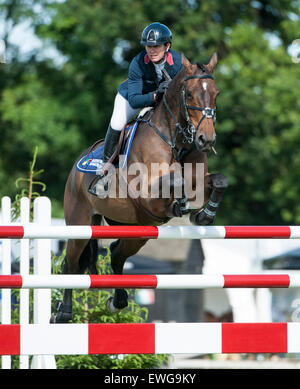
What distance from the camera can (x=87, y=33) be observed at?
76.1 feet

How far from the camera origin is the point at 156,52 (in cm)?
507

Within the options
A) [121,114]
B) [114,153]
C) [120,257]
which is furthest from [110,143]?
[120,257]

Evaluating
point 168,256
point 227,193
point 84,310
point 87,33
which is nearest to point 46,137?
point 87,33

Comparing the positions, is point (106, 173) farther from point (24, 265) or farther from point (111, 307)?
point (111, 307)

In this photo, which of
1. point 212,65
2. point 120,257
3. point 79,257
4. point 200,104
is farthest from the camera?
point 79,257

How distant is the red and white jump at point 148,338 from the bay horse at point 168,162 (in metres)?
1.28

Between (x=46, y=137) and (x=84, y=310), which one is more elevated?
(x=46, y=137)

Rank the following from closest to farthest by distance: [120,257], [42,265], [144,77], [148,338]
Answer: [148,338], [42,265], [144,77], [120,257]

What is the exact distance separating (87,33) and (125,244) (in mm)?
18345

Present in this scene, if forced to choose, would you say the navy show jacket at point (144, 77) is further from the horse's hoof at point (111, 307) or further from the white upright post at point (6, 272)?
the horse's hoof at point (111, 307)

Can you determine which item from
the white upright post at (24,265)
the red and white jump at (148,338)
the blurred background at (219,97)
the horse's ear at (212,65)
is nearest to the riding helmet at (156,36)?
the horse's ear at (212,65)

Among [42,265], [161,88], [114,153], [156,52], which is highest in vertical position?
[156,52]

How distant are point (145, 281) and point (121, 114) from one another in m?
2.08

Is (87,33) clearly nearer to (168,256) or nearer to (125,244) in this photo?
(168,256)
